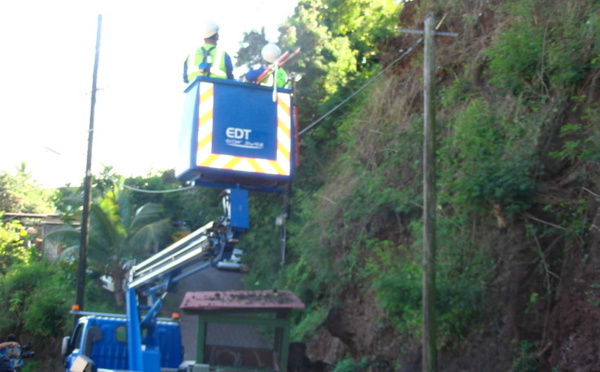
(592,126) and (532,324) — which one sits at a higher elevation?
(592,126)

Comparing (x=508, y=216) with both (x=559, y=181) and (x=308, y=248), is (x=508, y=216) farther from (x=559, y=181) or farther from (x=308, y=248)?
(x=308, y=248)

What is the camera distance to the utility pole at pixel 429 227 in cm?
1018

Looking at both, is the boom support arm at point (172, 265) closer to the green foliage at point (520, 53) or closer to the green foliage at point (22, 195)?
the green foliage at point (520, 53)

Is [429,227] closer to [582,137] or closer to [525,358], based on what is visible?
[525,358]

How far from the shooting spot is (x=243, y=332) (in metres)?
10.1

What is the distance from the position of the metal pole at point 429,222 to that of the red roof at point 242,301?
1965 millimetres

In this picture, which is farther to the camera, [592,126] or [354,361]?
[354,361]

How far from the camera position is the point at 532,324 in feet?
34.3

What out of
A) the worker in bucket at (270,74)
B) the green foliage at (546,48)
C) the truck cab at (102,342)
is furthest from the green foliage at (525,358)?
the worker in bucket at (270,74)

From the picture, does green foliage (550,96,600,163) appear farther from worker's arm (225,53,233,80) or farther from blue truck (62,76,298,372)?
worker's arm (225,53,233,80)

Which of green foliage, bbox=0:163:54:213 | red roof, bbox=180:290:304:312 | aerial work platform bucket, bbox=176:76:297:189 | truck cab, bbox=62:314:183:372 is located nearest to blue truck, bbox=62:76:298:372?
aerial work platform bucket, bbox=176:76:297:189

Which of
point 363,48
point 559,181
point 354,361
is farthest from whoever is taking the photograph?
point 363,48

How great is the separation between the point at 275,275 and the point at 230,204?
50.0ft

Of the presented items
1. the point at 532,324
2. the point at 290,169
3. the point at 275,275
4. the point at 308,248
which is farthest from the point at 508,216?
the point at 275,275
